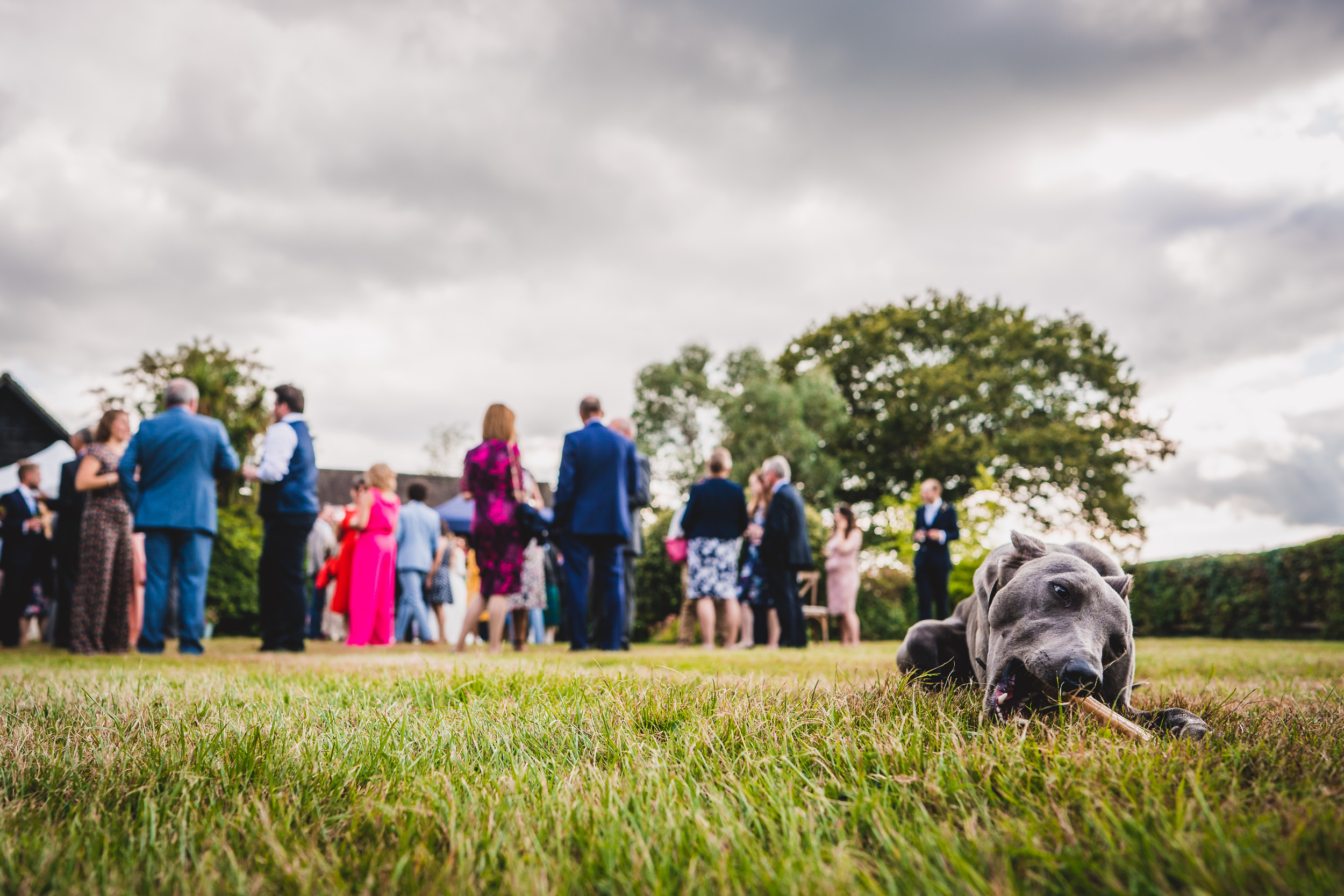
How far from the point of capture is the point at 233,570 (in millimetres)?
16328

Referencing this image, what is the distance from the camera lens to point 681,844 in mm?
1274

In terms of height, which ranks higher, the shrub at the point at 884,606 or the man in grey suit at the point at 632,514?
the man in grey suit at the point at 632,514

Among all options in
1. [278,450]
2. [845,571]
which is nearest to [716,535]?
[845,571]

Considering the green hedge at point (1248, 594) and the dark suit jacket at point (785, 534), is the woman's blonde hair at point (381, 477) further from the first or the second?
the green hedge at point (1248, 594)

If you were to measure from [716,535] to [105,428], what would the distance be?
659 centimetres

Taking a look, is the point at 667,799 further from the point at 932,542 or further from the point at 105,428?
the point at 932,542

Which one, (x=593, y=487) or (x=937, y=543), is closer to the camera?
(x=593, y=487)

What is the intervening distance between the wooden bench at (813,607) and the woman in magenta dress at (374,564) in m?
5.47

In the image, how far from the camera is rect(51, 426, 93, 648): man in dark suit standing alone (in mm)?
8797

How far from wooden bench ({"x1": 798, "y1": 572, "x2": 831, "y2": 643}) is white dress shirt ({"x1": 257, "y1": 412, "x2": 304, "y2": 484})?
6.83m

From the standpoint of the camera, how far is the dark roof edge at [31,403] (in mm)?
16625

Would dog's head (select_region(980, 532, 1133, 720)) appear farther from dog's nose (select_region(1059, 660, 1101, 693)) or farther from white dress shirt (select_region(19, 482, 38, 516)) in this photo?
white dress shirt (select_region(19, 482, 38, 516))

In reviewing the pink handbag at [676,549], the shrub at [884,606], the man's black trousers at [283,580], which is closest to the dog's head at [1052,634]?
the man's black trousers at [283,580]

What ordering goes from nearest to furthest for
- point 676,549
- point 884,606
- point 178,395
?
point 178,395, point 676,549, point 884,606
